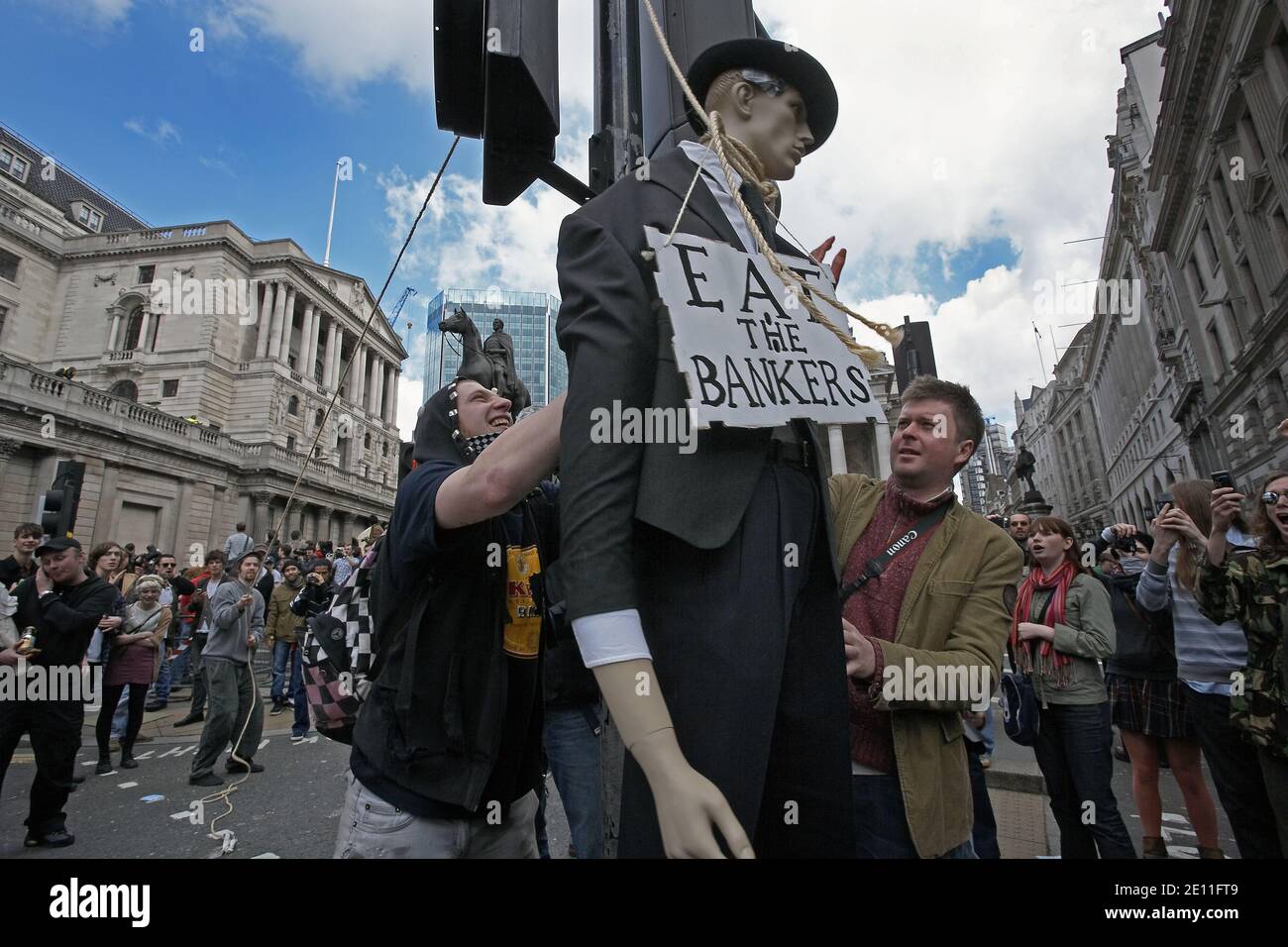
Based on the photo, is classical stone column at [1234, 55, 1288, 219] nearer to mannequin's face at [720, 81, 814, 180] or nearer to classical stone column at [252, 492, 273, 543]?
mannequin's face at [720, 81, 814, 180]

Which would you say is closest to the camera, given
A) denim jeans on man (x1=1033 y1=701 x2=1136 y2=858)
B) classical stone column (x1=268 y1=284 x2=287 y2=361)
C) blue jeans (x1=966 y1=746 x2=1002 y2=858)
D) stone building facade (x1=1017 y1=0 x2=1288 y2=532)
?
blue jeans (x1=966 y1=746 x2=1002 y2=858)

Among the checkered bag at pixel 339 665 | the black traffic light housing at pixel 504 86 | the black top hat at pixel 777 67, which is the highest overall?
the black traffic light housing at pixel 504 86

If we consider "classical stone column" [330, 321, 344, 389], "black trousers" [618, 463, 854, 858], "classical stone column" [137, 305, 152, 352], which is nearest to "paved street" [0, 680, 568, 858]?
"black trousers" [618, 463, 854, 858]

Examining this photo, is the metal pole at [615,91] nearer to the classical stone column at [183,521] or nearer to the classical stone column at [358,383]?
the classical stone column at [183,521]

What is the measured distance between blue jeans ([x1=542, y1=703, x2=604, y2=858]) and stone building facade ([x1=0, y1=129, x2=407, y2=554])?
29.0 m

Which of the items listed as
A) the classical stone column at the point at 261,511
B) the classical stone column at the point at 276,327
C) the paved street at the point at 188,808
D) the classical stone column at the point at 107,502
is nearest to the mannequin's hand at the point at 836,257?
the paved street at the point at 188,808

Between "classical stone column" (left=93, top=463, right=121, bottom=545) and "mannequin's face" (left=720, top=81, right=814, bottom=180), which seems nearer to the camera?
"mannequin's face" (left=720, top=81, right=814, bottom=180)

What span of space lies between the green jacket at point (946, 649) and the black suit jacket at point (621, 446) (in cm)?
94

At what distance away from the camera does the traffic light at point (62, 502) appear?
334 inches

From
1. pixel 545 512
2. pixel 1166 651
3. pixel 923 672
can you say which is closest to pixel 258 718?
pixel 545 512

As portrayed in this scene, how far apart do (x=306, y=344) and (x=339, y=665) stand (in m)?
54.7

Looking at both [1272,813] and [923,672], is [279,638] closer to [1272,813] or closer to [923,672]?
[923,672]

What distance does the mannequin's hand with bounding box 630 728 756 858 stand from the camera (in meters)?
0.86

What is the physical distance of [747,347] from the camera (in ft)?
3.94
